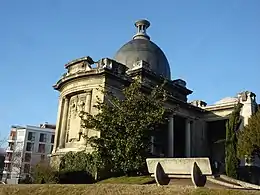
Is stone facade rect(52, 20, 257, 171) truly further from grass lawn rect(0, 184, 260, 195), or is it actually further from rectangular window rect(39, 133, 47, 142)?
rectangular window rect(39, 133, 47, 142)

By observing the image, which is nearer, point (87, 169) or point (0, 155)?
point (87, 169)

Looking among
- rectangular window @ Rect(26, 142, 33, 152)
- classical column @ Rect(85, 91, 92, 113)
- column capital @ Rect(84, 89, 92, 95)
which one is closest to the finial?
column capital @ Rect(84, 89, 92, 95)

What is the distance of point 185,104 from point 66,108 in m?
12.2

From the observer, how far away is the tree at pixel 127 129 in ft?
70.2

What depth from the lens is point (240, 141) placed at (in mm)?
26703

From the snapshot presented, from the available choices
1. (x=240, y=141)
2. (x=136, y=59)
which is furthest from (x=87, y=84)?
(x=240, y=141)

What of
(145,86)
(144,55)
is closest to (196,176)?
(145,86)

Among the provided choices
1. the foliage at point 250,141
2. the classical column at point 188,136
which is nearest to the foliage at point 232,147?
the foliage at point 250,141

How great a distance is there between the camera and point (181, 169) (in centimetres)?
1238

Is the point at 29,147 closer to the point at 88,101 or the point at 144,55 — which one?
the point at 144,55

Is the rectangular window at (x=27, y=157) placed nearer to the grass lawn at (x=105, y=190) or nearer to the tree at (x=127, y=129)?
the tree at (x=127, y=129)

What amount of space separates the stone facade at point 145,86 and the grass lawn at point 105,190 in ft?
41.7

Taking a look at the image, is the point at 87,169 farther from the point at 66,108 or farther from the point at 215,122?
the point at 215,122

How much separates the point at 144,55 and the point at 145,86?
816 centimetres
